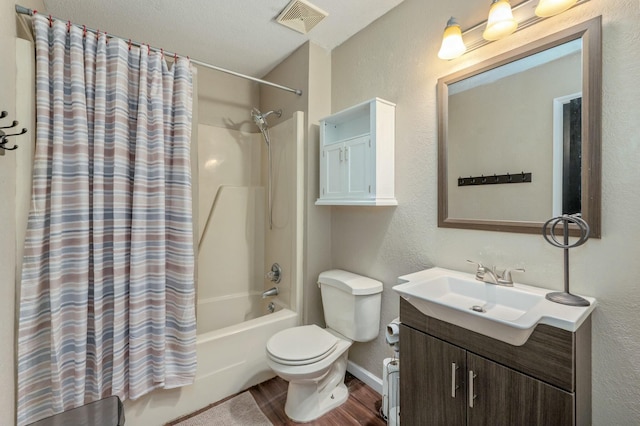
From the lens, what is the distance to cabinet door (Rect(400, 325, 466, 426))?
112 centimetres

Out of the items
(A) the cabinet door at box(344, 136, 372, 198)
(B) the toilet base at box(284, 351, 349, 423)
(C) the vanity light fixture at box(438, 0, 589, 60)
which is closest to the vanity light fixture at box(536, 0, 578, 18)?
(C) the vanity light fixture at box(438, 0, 589, 60)

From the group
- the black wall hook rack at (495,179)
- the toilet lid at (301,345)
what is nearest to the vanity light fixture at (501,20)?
the black wall hook rack at (495,179)

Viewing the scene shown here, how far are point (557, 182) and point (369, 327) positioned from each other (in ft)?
4.22

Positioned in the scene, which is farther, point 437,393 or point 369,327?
point 369,327

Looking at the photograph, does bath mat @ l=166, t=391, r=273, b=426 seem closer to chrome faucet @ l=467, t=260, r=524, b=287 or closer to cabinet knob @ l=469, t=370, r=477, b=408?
cabinet knob @ l=469, t=370, r=477, b=408

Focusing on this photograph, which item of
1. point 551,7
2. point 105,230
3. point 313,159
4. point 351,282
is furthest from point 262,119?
point 551,7

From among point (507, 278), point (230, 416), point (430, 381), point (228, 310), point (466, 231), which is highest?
point (466, 231)

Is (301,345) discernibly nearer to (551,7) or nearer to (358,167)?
(358,167)

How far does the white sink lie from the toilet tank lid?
42cm

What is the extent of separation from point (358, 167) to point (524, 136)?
34.0 inches

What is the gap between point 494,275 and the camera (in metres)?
1.27

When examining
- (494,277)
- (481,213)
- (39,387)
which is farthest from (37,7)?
(494,277)

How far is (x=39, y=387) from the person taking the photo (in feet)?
4.36

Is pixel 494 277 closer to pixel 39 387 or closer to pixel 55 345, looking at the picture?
pixel 55 345
